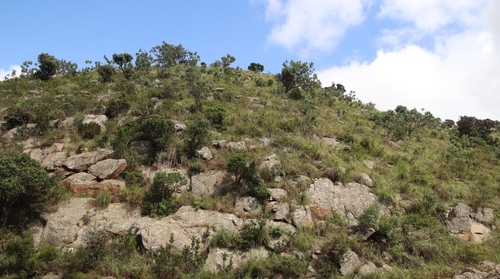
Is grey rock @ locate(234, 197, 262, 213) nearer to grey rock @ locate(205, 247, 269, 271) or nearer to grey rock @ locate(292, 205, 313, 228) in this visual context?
grey rock @ locate(292, 205, 313, 228)

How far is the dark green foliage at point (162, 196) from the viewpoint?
11664 mm

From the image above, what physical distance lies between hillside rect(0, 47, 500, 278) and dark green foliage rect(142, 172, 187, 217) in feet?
0.17

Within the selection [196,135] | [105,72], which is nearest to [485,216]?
[196,135]

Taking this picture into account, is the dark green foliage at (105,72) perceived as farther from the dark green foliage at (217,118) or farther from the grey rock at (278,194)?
the grey rock at (278,194)

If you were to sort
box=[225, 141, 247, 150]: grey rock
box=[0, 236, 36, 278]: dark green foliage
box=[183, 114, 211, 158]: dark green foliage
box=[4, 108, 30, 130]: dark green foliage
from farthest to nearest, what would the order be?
box=[4, 108, 30, 130]: dark green foliage, box=[225, 141, 247, 150]: grey rock, box=[183, 114, 211, 158]: dark green foliage, box=[0, 236, 36, 278]: dark green foliage

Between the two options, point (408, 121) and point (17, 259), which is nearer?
point (17, 259)

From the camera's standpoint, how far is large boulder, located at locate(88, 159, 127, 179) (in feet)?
42.4

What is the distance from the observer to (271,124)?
61.3 ft

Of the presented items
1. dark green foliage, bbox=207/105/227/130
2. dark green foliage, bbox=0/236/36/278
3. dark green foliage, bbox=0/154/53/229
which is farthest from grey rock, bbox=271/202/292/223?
dark green foliage, bbox=0/154/53/229

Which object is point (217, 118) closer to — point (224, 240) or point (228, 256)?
point (224, 240)

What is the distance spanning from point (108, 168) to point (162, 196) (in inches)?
114

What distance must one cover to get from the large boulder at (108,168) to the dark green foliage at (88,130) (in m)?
3.35

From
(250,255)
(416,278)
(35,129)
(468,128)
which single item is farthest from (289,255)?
(468,128)

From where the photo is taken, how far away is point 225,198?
40.9ft
